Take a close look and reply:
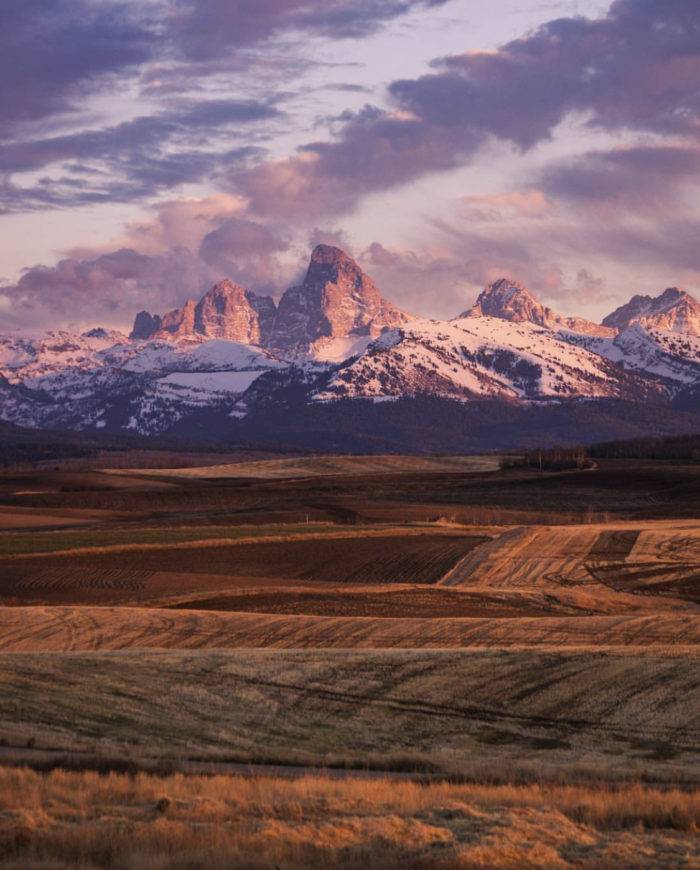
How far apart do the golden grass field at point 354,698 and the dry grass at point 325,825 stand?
0.20 feet

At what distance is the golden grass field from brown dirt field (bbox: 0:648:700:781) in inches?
4.6

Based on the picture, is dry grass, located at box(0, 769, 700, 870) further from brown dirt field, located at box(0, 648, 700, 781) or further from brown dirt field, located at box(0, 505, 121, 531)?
brown dirt field, located at box(0, 505, 121, 531)

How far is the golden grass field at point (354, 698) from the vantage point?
16.8 meters

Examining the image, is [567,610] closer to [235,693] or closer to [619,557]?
[619,557]

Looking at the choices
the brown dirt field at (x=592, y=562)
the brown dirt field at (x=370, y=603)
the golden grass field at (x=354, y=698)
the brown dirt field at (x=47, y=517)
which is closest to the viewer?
the golden grass field at (x=354, y=698)

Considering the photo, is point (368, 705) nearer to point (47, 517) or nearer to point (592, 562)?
point (592, 562)

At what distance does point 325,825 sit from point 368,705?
16.6 metres

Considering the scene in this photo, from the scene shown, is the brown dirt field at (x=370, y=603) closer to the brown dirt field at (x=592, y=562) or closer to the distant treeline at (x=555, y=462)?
the brown dirt field at (x=592, y=562)

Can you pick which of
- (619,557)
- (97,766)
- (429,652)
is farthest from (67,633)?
(619,557)

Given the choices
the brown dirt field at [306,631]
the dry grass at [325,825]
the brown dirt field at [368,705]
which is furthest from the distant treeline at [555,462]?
the dry grass at [325,825]

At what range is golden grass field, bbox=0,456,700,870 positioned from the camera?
55.1 feet

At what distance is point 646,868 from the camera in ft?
50.9

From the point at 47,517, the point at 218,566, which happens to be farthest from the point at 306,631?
the point at 47,517

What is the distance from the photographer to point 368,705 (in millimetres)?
33562
